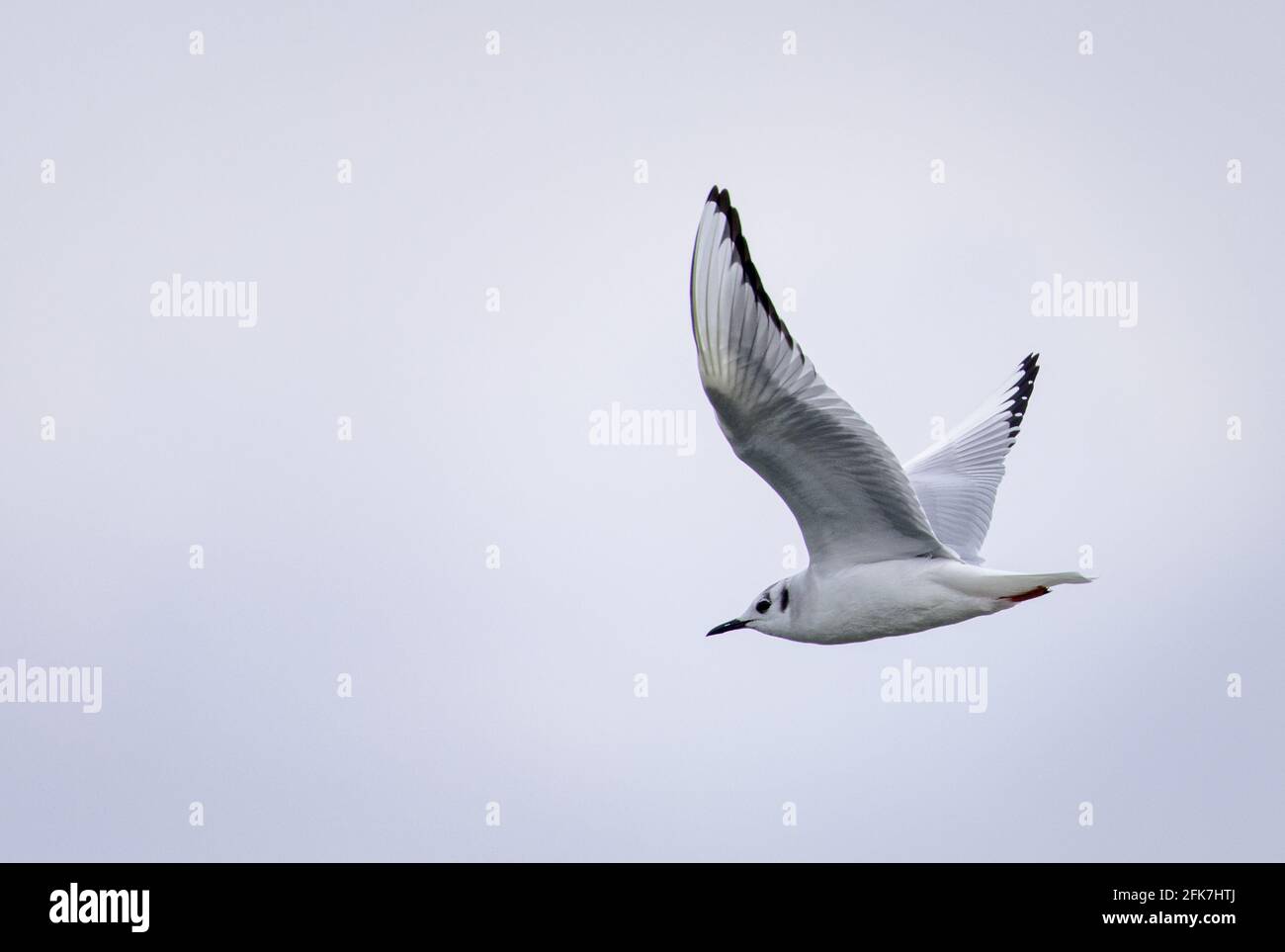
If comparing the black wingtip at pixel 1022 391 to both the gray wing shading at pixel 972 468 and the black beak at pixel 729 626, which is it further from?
the black beak at pixel 729 626

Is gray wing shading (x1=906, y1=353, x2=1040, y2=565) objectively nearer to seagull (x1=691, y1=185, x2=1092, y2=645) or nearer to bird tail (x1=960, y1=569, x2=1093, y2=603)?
seagull (x1=691, y1=185, x2=1092, y2=645)

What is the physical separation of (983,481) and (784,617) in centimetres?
98

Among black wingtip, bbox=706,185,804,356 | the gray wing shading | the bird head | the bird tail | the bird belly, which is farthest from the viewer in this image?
the gray wing shading

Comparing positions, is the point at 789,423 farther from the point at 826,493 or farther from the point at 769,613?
the point at 769,613

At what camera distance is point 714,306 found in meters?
3.73

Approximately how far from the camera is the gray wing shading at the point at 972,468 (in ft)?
16.5

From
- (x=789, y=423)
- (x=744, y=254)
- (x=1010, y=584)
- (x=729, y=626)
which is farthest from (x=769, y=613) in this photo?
(x=744, y=254)

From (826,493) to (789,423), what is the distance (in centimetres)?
38

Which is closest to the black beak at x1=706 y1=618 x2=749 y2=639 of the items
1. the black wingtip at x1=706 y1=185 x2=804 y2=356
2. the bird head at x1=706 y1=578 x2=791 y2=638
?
the bird head at x1=706 y1=578 x2=791 y2=638

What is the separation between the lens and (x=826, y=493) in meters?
4.27

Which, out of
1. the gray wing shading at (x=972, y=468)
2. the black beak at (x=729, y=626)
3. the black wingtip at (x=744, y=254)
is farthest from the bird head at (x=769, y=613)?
the black wingtip at (x=744, y=254)

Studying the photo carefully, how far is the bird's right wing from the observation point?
3705 millimetres
